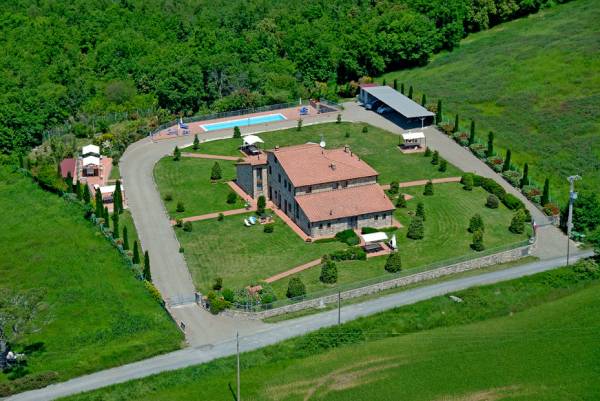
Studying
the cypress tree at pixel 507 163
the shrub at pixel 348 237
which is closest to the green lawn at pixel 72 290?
the shrub at pixel 348 237

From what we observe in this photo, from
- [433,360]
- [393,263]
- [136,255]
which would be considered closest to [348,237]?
[393,263]

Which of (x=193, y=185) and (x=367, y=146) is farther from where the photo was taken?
(x=367, y=146)

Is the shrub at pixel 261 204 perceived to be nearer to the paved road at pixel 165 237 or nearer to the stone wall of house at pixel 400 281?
the paved road at pixel 165 237

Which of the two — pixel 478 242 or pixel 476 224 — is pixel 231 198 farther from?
pixel 478 242

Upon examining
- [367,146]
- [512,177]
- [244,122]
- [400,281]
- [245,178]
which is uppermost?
[244,122]

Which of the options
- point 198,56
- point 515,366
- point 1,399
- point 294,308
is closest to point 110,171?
point 198,56

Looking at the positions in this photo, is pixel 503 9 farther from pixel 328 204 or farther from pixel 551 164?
pixel 328 204
